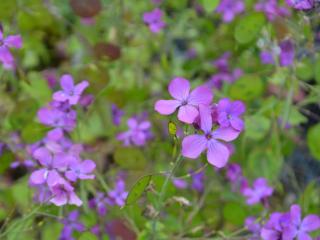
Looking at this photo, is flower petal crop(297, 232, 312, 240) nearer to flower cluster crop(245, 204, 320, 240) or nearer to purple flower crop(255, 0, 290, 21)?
flower cluster crop(245, 204, 320, 240)

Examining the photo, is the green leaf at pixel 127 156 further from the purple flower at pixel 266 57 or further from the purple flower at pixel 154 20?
the purple flower at pixel 266 57

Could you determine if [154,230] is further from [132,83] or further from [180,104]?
[132,83]

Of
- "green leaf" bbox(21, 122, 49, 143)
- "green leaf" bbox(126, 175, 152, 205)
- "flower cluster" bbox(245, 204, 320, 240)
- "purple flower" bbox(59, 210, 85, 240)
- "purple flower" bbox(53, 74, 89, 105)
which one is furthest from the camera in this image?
"green leaf" bbox(21, 122, 49, 143)

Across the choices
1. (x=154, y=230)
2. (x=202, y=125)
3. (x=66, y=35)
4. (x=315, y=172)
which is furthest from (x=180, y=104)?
(x=66, y=35)

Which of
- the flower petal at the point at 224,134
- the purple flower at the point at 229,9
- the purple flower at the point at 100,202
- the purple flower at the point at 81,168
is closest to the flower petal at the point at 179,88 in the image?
the flower petal at the point at 224,134

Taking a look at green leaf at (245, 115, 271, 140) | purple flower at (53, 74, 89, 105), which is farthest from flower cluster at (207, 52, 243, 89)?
purple flower at (53, 74, 89, 105)

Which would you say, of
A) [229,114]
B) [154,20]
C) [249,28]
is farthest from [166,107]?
[154,20]
